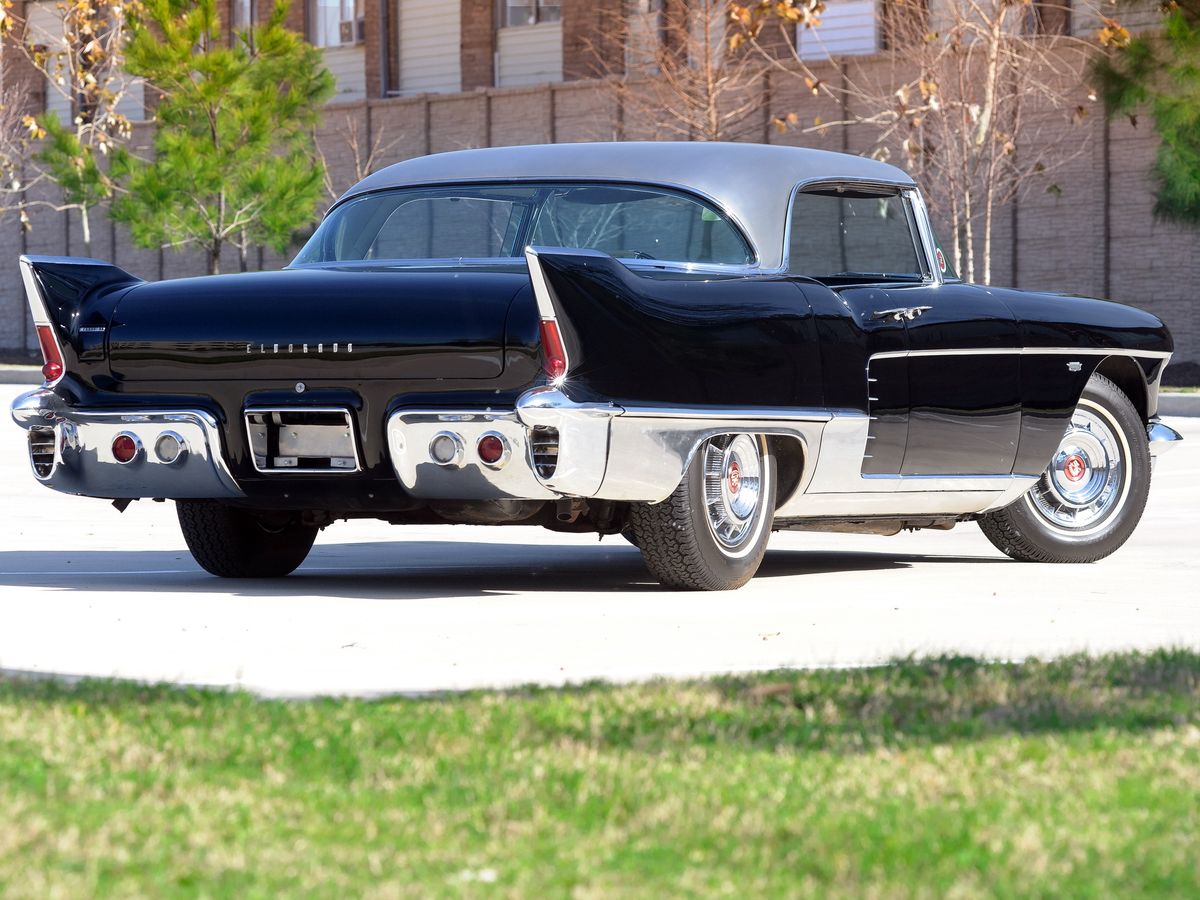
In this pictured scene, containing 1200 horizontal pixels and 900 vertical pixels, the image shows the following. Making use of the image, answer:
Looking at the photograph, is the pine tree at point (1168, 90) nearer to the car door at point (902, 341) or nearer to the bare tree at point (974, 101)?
the bare tree at point (974, 101)

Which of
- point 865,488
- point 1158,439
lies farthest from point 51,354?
point 1158,439

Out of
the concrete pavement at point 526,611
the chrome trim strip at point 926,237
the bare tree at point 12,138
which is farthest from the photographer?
the bare tree at point 12,138

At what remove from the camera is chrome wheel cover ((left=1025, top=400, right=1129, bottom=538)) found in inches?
372

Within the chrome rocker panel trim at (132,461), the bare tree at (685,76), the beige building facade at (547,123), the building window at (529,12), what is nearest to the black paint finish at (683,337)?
the chrome rocker panel trim at (132,461)

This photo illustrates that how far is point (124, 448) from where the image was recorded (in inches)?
305

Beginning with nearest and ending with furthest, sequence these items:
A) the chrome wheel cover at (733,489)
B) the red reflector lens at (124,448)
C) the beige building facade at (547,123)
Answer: the red reflector lens at (124,448)
the chrome wheel cover at (733,489)
the beige building facade at (547,123)

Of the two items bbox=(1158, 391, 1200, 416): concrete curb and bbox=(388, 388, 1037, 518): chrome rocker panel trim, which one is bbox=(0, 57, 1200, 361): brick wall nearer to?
bbox=(1158, 391, 1200, 416): concrete curb

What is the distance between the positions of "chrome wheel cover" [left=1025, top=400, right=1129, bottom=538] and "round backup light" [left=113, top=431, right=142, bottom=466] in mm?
3892

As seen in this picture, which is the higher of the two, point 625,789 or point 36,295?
point 36,295

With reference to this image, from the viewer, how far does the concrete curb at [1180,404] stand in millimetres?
24516

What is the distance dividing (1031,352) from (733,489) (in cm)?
167

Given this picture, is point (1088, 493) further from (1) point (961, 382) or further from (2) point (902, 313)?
(2) point (902, 313)

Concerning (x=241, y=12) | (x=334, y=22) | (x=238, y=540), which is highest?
(x=241, y=12)

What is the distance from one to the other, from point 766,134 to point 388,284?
26.1 metres
